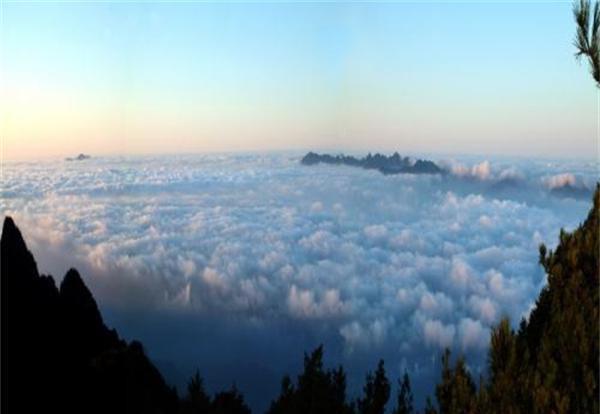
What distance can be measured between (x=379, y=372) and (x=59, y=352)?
82.6 ft

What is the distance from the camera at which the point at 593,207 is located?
429 inches

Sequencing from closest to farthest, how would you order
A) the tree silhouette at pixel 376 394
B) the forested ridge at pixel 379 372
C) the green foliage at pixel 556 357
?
the green foliage at pixel 556 357
the forested ridge at pixel 379 372
the tree silhouette at pixel 376 394

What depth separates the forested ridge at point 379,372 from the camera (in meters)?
9.25

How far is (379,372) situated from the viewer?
16.6m

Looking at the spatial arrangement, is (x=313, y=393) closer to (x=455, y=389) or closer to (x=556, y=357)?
(x=455, y=389)

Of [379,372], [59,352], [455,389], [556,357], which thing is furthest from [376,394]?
[59,352]

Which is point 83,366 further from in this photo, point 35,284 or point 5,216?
point 5,216

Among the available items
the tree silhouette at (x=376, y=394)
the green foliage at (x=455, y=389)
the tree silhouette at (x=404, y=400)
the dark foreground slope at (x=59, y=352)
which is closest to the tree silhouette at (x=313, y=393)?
the tree silhouette at (x=376, y=394)

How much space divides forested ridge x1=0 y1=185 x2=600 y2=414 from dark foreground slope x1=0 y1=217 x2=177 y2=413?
0.06 m

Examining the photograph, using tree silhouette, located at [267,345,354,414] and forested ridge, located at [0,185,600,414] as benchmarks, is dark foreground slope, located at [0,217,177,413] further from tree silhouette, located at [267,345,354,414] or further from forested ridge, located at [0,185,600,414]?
tree silhouette, located at [267,345,354,414]

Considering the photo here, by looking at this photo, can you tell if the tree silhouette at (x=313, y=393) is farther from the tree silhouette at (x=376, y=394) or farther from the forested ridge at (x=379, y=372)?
the tree silhouette at (x=376, y=394)

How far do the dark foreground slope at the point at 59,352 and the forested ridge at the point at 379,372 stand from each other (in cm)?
6

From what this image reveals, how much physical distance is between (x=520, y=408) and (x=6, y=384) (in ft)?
99.3

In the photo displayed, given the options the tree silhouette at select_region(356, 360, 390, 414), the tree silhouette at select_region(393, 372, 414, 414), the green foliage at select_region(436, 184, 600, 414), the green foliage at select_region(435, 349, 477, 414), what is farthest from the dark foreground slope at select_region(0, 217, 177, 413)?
the green foliage at select_region(436, 184, 600, 414)
